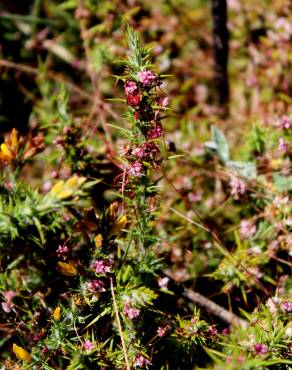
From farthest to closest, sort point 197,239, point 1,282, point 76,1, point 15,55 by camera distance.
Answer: point 15,55 → point 76,1 → point 197,239 → point 1,282

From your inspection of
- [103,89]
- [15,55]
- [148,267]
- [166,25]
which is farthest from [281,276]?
[15,55]

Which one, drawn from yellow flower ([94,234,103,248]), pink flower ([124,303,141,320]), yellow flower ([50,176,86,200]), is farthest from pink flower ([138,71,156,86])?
pink flower ([124,303,141,320])

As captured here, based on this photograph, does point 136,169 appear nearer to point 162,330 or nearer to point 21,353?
point 162,330

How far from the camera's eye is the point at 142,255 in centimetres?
154

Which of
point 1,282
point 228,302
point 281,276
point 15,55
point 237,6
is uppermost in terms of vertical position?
point 237,6

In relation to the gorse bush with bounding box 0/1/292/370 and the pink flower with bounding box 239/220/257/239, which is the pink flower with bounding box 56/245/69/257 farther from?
the pink flower with bounding box 239/220/257/239

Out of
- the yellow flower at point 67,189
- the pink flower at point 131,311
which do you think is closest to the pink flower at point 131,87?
the yellow flower at point 67,189

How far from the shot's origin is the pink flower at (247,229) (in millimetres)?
1852

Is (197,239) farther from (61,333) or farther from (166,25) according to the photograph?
(166,25)

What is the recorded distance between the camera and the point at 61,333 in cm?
136

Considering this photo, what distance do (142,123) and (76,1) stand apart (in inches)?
67.5

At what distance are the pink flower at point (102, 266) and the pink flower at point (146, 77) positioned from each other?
57cm

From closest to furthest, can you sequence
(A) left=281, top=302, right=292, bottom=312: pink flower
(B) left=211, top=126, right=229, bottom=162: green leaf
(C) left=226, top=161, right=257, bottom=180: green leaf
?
1. (A) left=281, top=302, right=292, bottom=312: pink flower
2. (C) left=226, top=161, right=257, bottom=180: green leaf
3. (B) left=211, top=126, right=229, bottom=162: green leaf

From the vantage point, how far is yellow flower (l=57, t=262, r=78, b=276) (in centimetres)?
135
